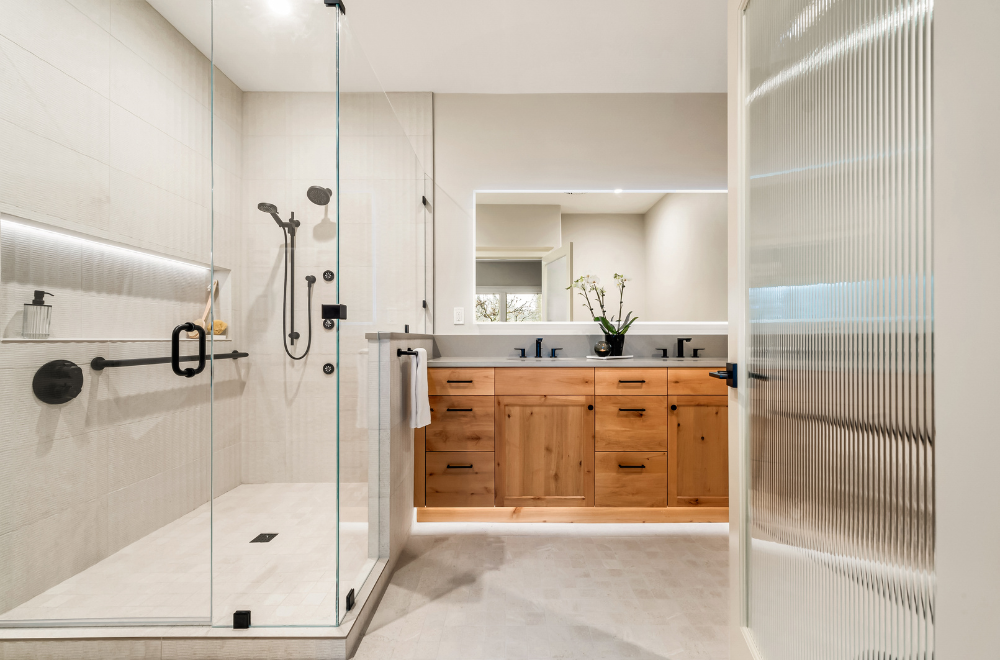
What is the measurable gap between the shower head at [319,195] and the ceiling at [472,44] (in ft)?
1.03

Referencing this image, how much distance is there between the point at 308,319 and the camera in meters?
1.35

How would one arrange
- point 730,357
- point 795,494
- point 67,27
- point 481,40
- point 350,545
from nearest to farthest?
point 795,494 < point 730,357 < point 350,545 < point 67,27 < point 481,40

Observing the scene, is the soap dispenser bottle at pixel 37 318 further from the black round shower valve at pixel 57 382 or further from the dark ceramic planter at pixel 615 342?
the dark ceramic planter at pixel 615 342

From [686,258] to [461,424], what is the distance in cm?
184

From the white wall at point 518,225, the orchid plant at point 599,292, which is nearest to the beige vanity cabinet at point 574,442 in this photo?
the orchid plant at point 599,292

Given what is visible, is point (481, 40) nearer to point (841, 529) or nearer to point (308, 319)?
point (308, 319)

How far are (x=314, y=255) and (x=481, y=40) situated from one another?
66.9 inches

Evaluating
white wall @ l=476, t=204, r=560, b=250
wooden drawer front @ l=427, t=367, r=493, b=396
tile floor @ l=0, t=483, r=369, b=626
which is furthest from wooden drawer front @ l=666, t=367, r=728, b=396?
tile floor @ l=0, t=483, r=369, b=626

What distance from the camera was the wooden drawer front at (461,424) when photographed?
→ 2430 mm

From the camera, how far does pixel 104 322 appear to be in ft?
5.40

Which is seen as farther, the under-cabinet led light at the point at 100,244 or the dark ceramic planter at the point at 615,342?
the dark ceramic planter at the point at 615,342

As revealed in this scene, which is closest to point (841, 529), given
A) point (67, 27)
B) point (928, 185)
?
point (928, 185)

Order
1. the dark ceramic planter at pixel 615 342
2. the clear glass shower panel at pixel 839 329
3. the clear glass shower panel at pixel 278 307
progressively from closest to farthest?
the clear glass shower panel at pixel 839 329 → the clear glass shower panel at pixel 278 307 → the dark ceramic planter at pixel 615 342

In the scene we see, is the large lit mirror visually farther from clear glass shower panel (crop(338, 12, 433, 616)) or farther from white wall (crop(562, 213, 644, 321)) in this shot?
clear glass shower panel (crop(338, 12, 433, 616))
